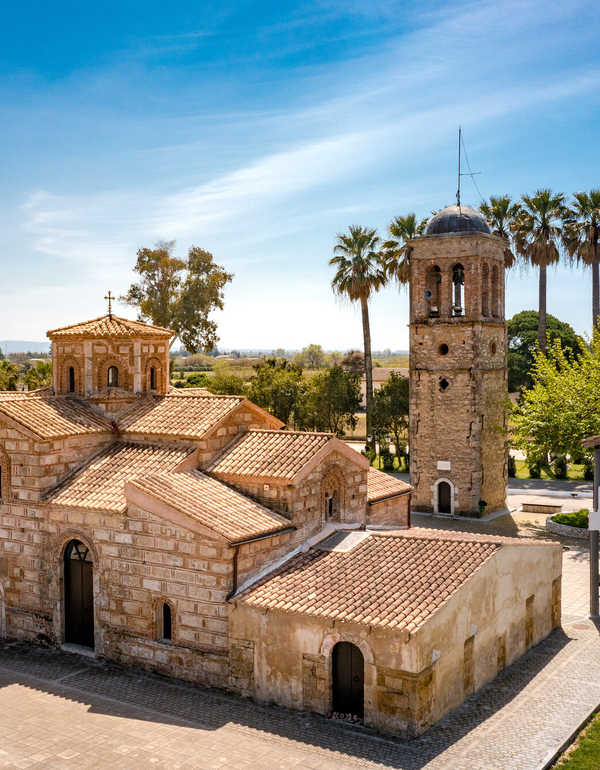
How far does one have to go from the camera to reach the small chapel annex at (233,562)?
12773mm

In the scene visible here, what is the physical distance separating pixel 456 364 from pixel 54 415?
1541 cm

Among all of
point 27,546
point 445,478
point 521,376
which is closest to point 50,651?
point 27,546

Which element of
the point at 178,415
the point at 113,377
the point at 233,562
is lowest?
the point at 233,562

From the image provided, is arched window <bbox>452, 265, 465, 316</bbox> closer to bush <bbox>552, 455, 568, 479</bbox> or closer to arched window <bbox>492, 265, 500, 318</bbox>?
arched window <bbox>492, 265, 500, 318</bbox>

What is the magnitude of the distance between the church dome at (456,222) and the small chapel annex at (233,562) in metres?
11.9

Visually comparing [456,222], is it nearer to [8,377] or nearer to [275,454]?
[275,454]

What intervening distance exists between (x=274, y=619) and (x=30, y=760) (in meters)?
4.43

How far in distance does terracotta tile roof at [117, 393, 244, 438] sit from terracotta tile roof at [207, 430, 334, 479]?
85 centimetres

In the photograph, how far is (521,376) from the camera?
194 feet

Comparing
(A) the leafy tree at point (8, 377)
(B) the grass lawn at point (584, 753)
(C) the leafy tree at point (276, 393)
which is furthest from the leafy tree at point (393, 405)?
(B) the grass lawn at point (584, 753)

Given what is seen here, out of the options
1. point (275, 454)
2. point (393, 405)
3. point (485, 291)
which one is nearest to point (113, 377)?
point (275, 454)

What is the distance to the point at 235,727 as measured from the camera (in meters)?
12.4

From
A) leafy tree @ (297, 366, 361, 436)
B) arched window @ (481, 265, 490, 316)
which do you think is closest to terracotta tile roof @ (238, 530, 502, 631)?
arched window @ (481, 265, 490, 316)

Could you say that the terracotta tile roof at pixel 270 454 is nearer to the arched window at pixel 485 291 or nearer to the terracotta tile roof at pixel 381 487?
the terracotta tile roof at pixel 381 487
